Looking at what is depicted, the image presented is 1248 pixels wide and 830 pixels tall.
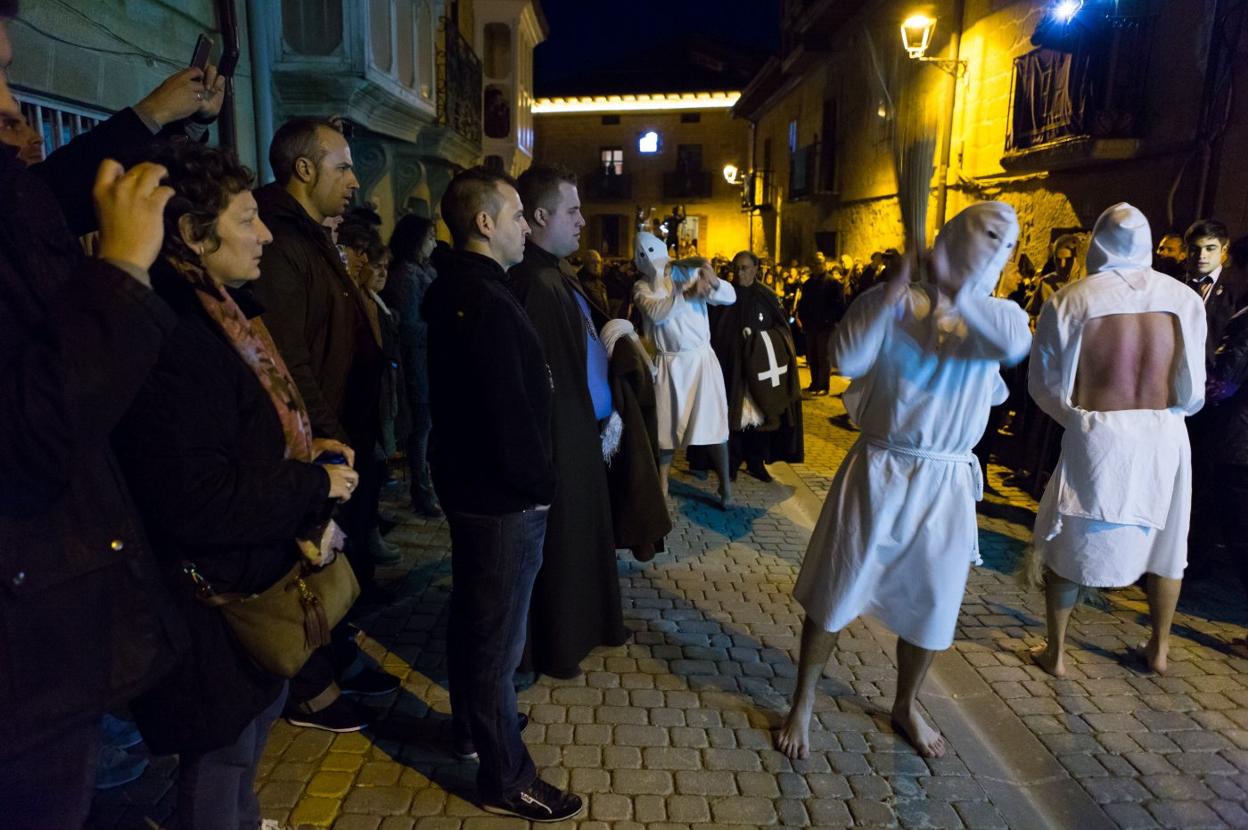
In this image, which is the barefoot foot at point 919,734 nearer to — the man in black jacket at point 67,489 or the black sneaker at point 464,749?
the black sneaker at point 464,749

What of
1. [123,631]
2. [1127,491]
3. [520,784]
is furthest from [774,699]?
[123,631]

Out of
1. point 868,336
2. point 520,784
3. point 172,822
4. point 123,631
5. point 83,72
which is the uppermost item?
point 83,72

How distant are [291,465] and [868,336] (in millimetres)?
1932

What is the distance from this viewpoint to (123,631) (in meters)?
1.50

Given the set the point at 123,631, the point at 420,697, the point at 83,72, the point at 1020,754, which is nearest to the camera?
the point at 123,631

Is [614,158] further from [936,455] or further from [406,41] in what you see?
[936,455]

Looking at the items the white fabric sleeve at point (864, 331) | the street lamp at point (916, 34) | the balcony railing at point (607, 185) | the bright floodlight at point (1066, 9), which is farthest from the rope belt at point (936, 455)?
the balcony railing at point (607, 185)

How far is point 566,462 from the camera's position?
120 inches

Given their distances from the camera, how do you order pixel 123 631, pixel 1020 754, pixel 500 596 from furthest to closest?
pixel 1020 754 < pixel 500 596 < pixel 123 631

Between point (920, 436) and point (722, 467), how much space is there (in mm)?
3379

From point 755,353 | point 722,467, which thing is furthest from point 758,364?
point 722,467

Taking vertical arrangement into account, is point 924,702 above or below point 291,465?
below

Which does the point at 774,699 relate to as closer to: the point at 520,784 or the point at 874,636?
the point at 874,636

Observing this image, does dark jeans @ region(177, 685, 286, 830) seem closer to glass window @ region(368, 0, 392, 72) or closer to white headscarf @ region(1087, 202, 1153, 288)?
white headscarf @ region(1087, 202, 1153, 288)
